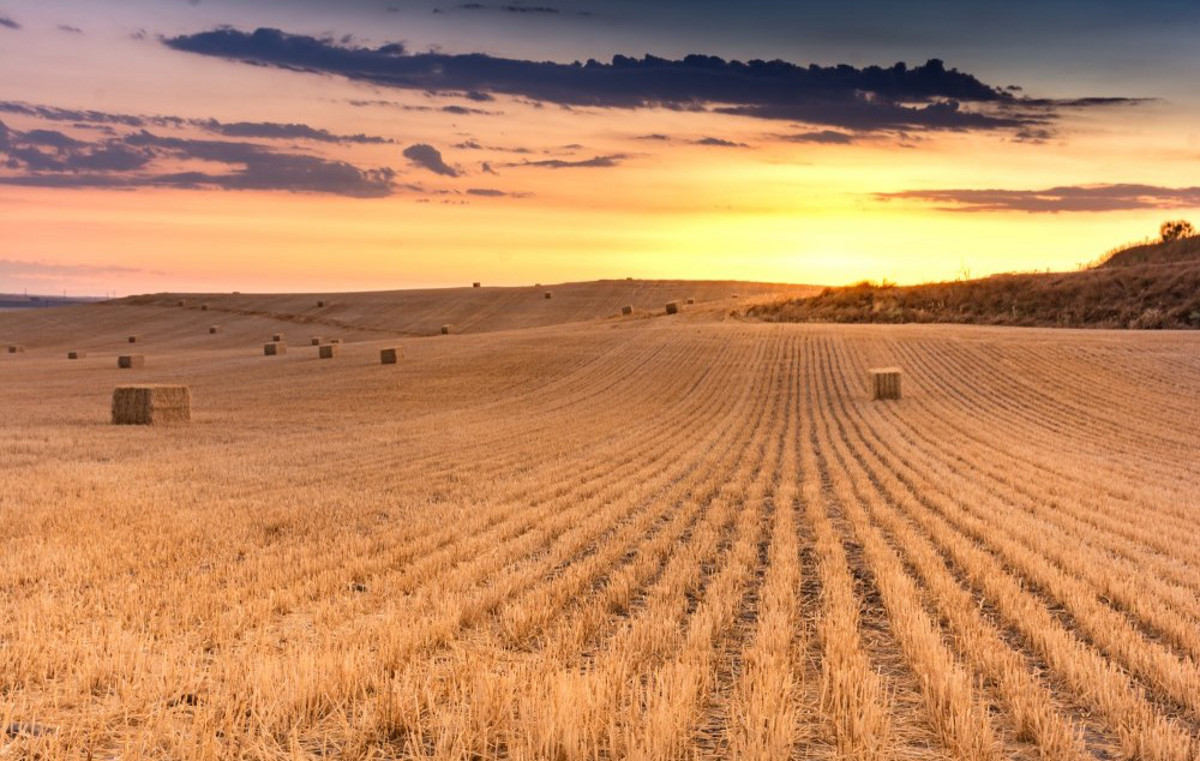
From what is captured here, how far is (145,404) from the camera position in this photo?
21.0 m

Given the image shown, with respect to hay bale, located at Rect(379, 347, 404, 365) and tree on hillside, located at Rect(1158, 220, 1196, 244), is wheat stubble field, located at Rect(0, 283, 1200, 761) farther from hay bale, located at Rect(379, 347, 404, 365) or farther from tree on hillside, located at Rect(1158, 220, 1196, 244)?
tree on hillside, located at Rect(1158, 220, 1196, 244)

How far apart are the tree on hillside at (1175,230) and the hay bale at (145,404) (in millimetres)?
67042

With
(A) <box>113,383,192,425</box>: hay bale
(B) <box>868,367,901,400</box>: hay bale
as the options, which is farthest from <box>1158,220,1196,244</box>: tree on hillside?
(A) <box>113,383,192,425</box>: hay bale

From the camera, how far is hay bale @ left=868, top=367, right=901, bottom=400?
2692 centimetres

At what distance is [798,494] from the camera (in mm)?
12398

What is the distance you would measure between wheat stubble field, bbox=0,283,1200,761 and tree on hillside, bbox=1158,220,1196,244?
55.9 meters

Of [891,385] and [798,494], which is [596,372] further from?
[798,494]

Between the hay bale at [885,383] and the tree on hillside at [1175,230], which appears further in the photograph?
the tree on hillside at [1175,230]

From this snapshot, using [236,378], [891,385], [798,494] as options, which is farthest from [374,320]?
[798,494]

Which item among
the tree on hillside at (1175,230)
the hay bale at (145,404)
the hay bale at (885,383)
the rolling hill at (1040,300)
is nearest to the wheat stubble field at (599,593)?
the hay bale at (145,404)

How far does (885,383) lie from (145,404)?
64.1 feet

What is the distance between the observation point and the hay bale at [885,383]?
26.9 metres

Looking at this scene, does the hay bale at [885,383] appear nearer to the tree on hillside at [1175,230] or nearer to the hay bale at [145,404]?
the hay bale at [145,404]

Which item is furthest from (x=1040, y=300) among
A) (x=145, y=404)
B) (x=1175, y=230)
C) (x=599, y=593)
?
(x=599, y=593)
